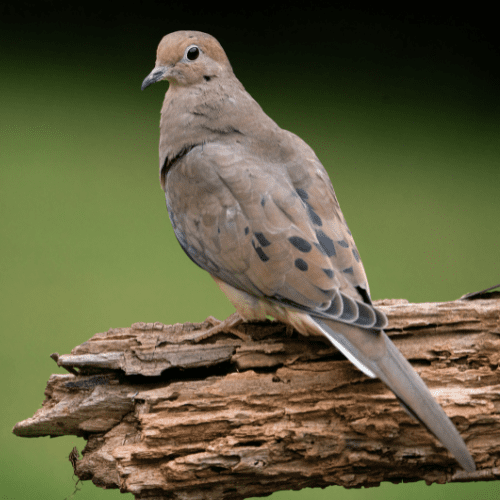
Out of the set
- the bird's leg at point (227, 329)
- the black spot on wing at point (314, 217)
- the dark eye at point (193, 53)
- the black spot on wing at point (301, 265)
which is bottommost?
the bird's leg at point (227, 329)

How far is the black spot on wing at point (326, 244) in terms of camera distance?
7.37 feet

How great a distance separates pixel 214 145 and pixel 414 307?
1.06 meters

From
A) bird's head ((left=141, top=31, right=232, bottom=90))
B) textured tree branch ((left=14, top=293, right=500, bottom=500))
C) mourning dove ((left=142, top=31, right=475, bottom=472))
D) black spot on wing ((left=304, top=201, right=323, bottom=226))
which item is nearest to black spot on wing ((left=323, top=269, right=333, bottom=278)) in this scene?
mourning dove ((left=142, top=31, right=475, bottom=472))

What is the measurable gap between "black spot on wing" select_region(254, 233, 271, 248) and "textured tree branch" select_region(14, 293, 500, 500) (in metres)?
0.43

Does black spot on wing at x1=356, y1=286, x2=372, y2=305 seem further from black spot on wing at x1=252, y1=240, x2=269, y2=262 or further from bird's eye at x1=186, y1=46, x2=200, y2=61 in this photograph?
bird's eye at x1=186, y1=46, x2=200, y2=61

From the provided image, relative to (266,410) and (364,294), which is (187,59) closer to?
A: (364,294)

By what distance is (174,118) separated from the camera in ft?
8.77

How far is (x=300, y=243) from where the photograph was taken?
Result: 221cm

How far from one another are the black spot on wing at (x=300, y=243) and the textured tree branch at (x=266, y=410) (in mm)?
409

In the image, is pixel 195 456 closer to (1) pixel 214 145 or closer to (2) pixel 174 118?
(1) pixel 214 145

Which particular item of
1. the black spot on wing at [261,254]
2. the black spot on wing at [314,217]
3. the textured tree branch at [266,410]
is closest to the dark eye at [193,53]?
the black spot on wing at [314,217]

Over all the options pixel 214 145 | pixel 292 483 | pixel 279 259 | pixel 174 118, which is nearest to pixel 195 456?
pixel 292 483

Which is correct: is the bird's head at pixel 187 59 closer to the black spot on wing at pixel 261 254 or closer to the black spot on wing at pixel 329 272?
the black spot on wing at pixel 261 254

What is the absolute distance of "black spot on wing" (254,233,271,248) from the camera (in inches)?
87.4
